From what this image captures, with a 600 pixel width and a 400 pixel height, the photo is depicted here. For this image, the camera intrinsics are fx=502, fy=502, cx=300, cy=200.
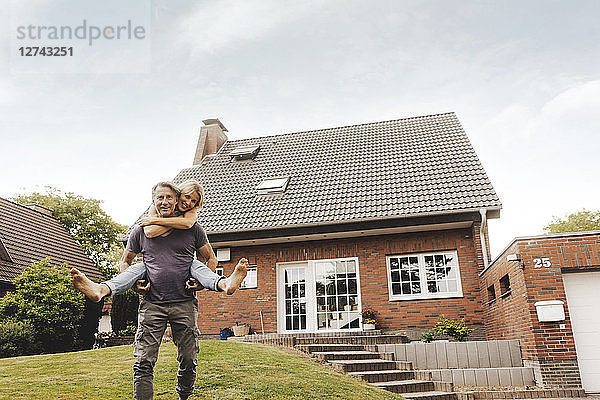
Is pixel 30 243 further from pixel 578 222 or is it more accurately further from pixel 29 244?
pixel 578 222

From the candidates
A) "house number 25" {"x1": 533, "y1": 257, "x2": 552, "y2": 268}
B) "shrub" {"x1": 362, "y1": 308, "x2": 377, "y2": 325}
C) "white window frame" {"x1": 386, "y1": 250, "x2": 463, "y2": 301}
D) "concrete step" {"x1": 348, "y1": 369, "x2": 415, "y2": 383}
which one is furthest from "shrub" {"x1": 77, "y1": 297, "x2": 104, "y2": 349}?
"house number 25" {"x1": 533, "y1": 257, "x2": 552, "y2": 268}

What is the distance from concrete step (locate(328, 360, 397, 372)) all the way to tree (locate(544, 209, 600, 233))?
98.8 ft

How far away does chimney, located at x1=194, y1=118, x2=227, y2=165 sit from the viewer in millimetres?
18344

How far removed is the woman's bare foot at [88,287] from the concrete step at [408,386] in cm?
517

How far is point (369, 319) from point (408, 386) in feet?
14.1

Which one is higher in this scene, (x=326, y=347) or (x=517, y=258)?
(x=517, y=258)

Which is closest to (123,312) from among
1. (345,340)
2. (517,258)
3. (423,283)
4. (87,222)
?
(345,340)

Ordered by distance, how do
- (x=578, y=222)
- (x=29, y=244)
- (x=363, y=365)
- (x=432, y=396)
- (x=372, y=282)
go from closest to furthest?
1. (x=432, y=396)
2. (x=363, y=365)
3. (x=372, y=282)
4. (x=29, y=244)
5. (x=578, y=222)

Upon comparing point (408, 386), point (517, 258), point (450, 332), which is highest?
point (517, 258)

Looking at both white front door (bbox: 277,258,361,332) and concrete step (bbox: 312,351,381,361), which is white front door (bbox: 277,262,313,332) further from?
concrete step (bbox: 312,351,381,361)

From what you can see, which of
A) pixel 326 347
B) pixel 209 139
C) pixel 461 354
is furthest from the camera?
pixel 209 139

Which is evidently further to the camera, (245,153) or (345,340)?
(245,153)

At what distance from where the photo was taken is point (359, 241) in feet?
42.1

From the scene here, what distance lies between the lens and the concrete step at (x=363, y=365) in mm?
8664
